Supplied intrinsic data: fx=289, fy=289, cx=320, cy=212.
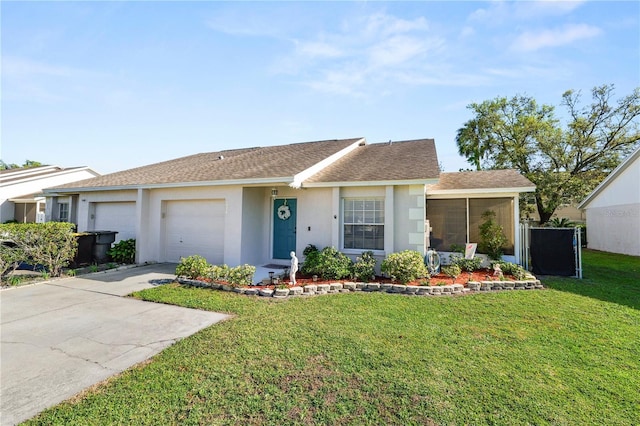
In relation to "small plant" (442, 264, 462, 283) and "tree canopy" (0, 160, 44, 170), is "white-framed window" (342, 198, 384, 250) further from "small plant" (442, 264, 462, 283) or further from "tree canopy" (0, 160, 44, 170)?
"tree canopy" (0, 160, 44, 170)

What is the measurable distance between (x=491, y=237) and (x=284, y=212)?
725 centimetres

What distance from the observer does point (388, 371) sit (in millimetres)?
3631

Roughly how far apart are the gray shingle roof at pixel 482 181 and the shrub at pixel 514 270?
8.76ft

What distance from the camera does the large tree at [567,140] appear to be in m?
19.2

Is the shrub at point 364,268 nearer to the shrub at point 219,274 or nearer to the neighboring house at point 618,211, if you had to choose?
the shrub at point 219,274

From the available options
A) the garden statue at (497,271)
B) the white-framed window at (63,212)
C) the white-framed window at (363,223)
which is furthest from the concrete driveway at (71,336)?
the white-framed window at (63,212)

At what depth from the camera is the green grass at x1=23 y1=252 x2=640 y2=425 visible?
290 centimetres

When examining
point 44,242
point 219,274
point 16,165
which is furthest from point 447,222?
point 16,165

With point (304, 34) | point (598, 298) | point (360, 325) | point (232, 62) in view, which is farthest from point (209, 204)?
point (598, 298)

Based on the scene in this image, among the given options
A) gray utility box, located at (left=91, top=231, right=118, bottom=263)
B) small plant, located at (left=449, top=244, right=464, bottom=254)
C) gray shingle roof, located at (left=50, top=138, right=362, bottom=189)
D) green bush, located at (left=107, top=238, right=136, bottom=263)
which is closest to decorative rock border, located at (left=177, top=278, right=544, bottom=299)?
small plant, located at (left=449, top=244, right=464, bottom=254)

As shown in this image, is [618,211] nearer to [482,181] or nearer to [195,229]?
[482,181]

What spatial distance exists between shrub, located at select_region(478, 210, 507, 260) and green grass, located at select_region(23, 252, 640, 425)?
3.79 m

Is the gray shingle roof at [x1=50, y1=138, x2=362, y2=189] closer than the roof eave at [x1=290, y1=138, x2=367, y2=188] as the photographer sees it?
No

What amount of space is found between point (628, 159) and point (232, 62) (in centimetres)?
1951
